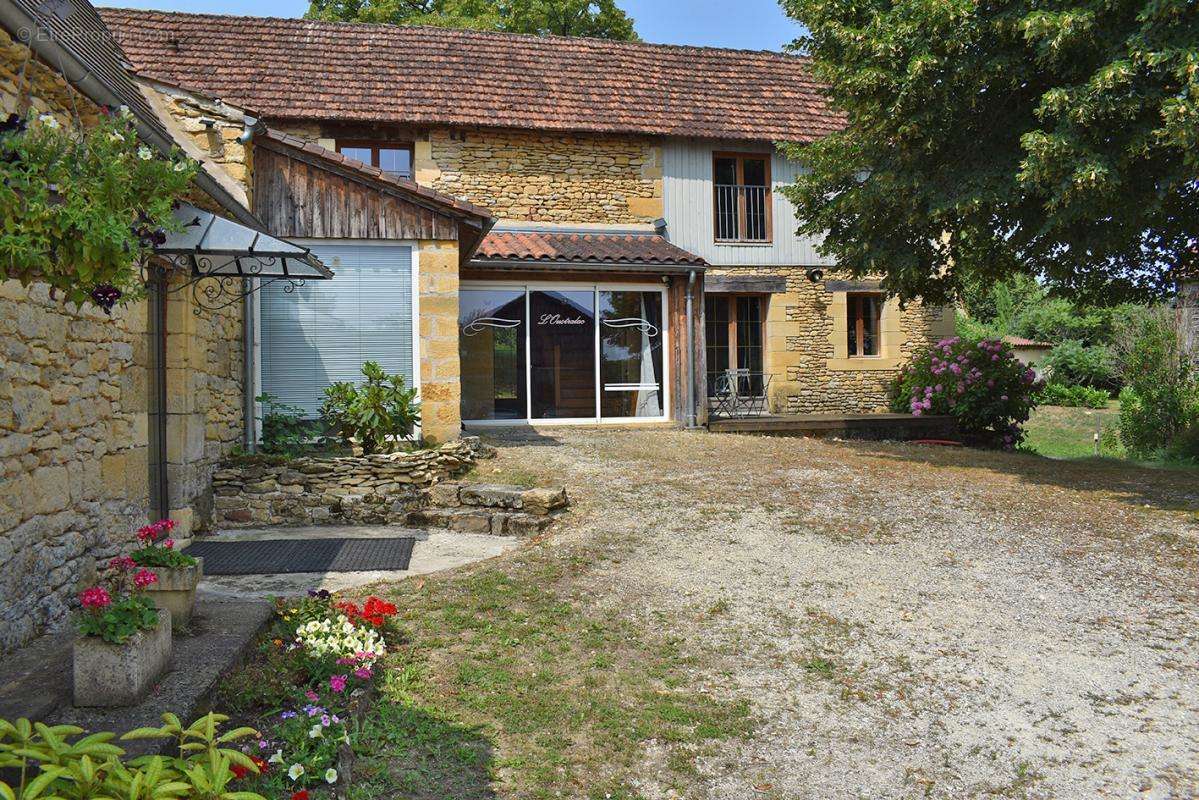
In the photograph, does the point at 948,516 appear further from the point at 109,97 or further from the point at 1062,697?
the point at 109,97

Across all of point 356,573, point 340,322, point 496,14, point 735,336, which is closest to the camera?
point 356,573

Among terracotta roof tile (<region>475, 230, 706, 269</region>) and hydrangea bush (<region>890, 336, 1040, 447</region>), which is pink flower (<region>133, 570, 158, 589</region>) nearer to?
terracotta roof tile (<region>475, 230, 706, 269</region>)

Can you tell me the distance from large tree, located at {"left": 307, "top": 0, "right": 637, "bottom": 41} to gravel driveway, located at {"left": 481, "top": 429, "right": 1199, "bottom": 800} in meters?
17.1

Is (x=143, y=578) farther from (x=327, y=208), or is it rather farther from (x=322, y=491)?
(x=327, y=208)

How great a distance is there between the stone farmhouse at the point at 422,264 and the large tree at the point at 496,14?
6.90 meters

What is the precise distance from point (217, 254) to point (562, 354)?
7.83 meters

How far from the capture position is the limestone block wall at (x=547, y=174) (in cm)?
1415

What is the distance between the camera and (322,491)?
8.29m

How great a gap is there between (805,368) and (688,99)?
548cm

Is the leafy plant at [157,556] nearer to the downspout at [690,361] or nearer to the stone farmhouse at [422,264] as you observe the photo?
the stone farmhouse at [422,264]

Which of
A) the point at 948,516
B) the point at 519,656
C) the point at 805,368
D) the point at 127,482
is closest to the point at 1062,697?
the point at 519,656

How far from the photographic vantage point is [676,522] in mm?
7355

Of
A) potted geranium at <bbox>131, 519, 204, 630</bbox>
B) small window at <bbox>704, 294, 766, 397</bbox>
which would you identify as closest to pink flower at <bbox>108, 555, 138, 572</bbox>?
potted geranium at <bbox>131, 519, 204, 630</bbox>

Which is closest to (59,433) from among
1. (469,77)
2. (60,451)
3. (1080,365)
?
(60,451)
